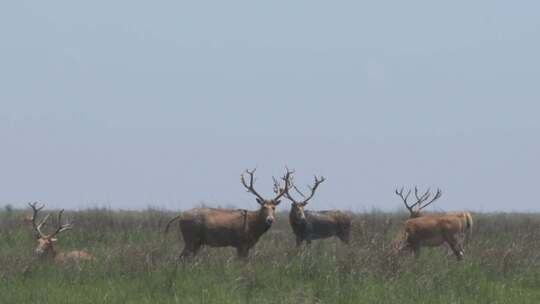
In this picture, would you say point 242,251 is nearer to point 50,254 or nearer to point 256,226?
point 256,226

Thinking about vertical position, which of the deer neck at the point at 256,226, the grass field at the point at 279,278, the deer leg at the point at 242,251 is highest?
the deer neck at the point at 256,226

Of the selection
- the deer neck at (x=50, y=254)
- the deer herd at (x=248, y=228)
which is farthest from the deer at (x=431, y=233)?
the deer neck at (x=50, y=254)

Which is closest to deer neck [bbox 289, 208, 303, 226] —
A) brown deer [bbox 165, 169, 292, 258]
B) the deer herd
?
the deer herd

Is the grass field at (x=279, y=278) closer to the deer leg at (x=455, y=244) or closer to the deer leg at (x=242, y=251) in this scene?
the deer leg at (x=242, y=251)

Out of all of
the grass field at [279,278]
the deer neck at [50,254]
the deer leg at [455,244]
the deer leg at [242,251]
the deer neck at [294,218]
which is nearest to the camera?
the grass field at [279,278]

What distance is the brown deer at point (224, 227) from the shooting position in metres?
17.9

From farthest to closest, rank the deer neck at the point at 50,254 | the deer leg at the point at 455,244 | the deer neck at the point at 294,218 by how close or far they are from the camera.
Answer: the deer neck at the point at 294,218
the deer leg at the point at 455,244
the deer neck at the point at 50,254

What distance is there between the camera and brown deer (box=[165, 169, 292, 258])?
1788 centimetres

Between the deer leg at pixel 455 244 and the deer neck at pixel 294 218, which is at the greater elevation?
the deer neck at pixel 294 218

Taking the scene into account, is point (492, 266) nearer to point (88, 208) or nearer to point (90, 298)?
point (90, 298)

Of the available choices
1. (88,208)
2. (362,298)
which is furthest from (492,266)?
(88,208)

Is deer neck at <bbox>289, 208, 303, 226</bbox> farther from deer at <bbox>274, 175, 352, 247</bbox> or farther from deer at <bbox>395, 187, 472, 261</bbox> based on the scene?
deer at <bbox>395, 187, 472, 261</bbox>

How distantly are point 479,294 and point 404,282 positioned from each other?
3.50 feet

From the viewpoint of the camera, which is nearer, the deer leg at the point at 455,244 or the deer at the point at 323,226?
the deer leg at the point at 455,244
